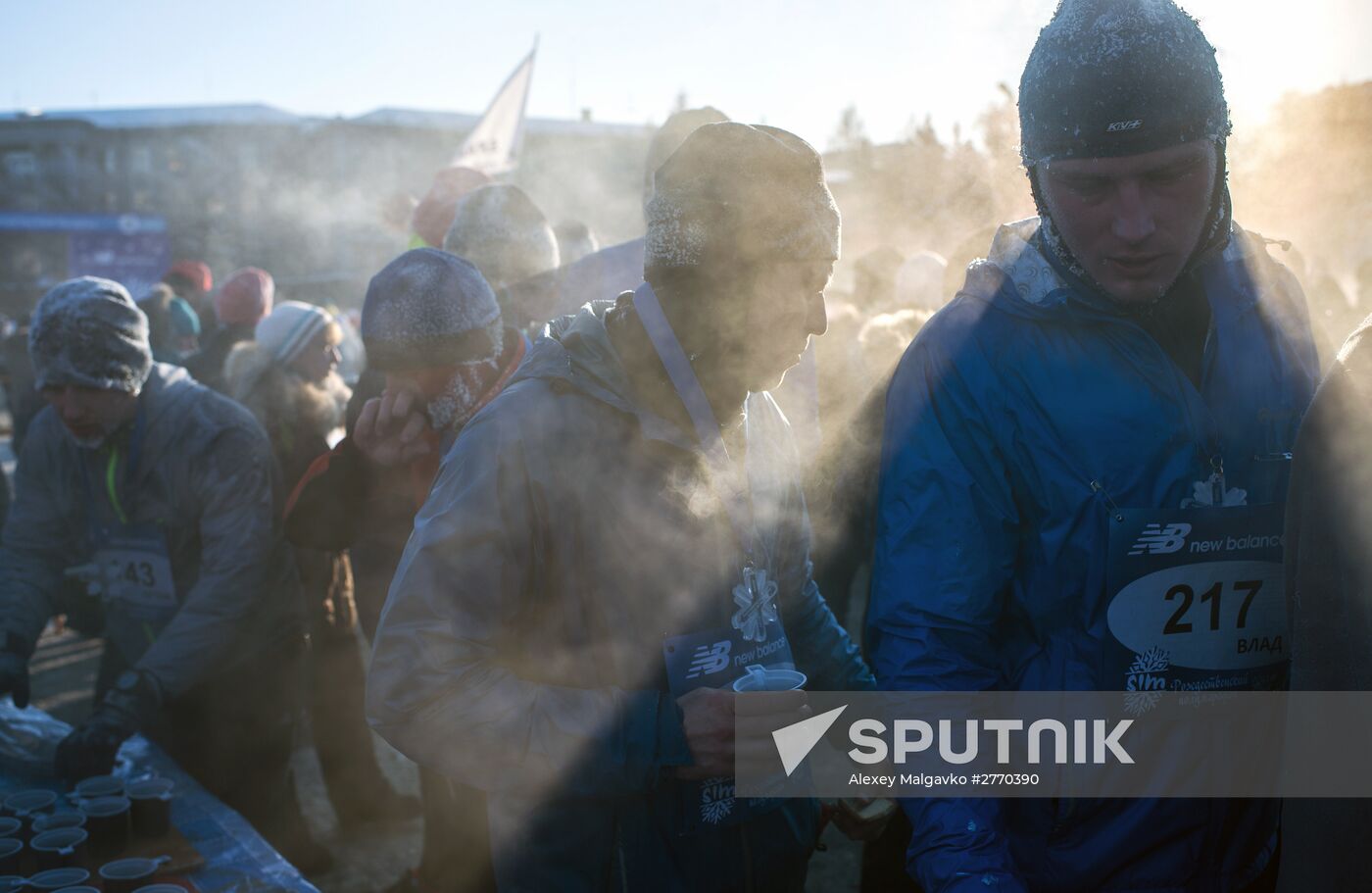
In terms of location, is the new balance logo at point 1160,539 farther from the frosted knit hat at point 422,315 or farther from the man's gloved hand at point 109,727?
the man's gloved hand at point 109,727

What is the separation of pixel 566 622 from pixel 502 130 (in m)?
9.68

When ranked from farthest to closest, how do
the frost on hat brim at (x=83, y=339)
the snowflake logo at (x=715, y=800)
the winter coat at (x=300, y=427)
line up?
1. the winter coat at (x=300, y=427)
2. the frost on hat brim at (x=83, y=339)
3. the snowflake logo at (x=715, y=800)

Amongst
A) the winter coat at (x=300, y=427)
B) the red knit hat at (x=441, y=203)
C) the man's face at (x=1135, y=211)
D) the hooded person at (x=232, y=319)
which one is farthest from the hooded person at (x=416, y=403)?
the hooded person at (x=232, y=319)

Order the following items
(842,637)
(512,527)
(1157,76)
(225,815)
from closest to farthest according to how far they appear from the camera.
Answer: (1157,76) < (512,527) < (842,637) < (225,815)

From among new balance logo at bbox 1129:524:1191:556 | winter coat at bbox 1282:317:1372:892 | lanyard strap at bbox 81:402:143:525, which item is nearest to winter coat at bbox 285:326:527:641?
lanyard strap at bbox 81:402:143:525

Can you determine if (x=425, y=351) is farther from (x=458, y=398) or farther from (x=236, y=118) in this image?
(x=236, y=118)

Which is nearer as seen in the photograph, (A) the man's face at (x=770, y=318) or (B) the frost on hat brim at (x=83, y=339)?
(A) the man's face at (x=770, y=318)

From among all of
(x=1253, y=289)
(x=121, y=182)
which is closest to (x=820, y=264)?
(x=1253, y=289)

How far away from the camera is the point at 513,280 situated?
4352 mm

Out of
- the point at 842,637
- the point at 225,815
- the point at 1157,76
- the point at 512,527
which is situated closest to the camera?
the point at 1157,76

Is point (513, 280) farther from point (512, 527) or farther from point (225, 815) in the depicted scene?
point (512, 527)

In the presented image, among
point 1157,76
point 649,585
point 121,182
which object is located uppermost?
point 121,182

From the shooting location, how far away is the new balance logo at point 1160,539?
166 centimetres

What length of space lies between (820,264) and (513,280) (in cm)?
275
